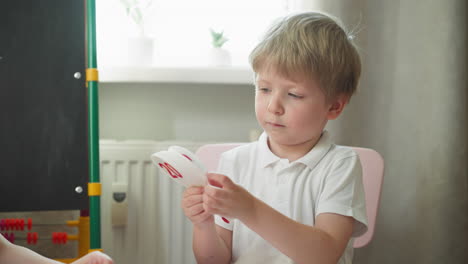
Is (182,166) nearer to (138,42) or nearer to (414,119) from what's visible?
(414,119)

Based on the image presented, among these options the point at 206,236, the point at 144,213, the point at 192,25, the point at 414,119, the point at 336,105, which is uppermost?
the point at 192,25

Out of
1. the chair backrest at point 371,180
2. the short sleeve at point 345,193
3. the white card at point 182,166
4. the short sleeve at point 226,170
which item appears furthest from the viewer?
the chair backrest at point 371,180

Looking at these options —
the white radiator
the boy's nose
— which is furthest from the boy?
the white radiator

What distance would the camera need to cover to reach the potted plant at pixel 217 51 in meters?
1.64

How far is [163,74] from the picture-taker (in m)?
1.54

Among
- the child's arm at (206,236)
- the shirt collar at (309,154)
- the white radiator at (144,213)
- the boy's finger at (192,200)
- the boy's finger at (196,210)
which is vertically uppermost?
the shirt collar at (309,154)

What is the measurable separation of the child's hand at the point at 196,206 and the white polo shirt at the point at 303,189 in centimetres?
10

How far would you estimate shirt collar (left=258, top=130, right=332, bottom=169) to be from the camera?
868 mm

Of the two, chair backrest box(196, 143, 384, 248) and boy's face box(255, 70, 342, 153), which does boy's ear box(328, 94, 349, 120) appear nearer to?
boy's face box(255, 70, 342, 153)

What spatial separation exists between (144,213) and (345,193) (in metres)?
0.88

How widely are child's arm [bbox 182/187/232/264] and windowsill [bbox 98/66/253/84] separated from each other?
2.32ft

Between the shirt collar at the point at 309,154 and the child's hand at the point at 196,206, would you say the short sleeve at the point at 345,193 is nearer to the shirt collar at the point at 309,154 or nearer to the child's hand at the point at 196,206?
the shirt collar at the point at 309,154

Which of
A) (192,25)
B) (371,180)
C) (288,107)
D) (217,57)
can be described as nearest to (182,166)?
(288,107)

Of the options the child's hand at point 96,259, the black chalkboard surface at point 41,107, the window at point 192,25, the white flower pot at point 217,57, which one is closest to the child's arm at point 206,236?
the child's hand at point 96,259
